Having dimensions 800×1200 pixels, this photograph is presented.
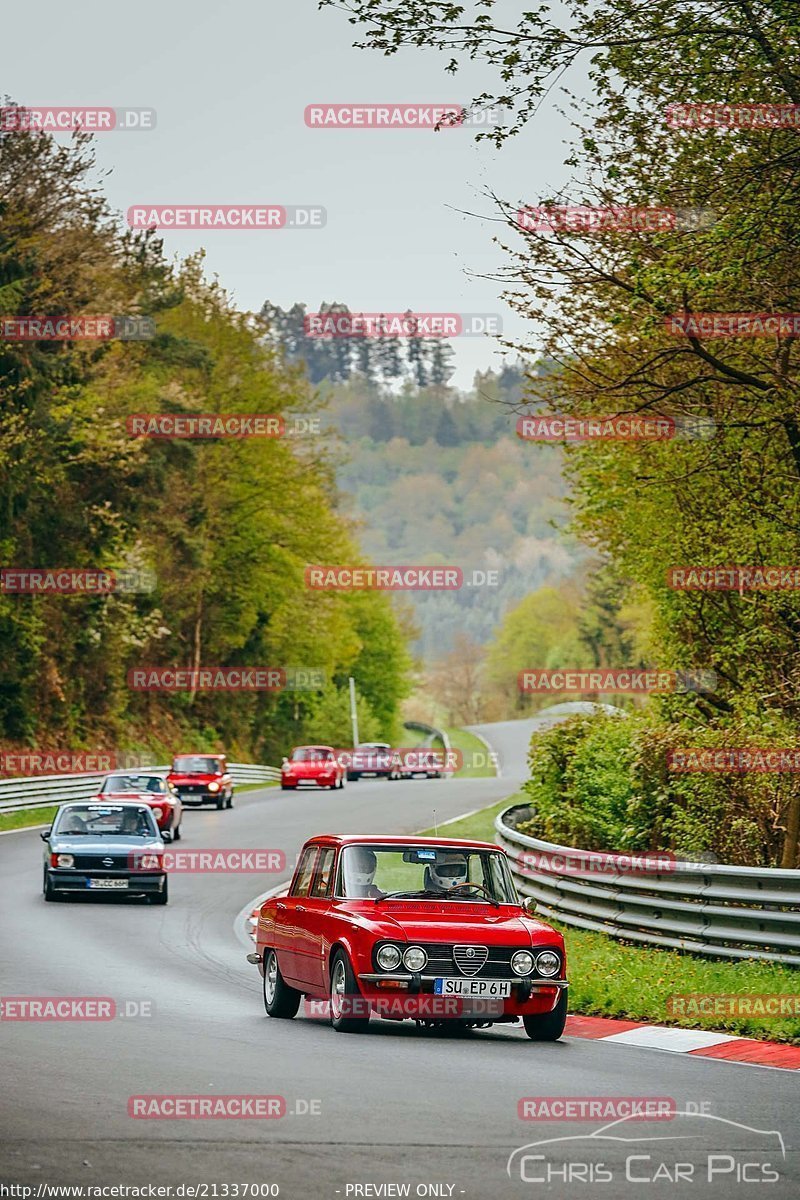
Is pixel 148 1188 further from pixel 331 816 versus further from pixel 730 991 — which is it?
pixel 331 816

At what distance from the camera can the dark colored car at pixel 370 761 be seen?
246ft

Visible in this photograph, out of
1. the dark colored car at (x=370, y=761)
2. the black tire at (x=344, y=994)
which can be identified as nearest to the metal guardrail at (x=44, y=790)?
the dark colored car at (x=370, y=761)

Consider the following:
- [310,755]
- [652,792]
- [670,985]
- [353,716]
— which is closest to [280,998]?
[670,985]

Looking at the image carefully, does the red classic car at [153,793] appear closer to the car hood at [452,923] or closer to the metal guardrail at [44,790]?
the metal guardrail at [44,790]

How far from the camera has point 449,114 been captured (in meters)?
16.4

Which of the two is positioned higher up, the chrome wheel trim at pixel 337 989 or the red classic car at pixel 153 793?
the chrome wheel trim at pixel 337 989

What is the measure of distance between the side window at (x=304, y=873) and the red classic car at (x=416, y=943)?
60 mm

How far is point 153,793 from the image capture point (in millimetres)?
34125

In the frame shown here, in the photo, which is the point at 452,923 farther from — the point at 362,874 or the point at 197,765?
the point at 197,765

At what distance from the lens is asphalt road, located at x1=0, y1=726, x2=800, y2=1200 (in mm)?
7387

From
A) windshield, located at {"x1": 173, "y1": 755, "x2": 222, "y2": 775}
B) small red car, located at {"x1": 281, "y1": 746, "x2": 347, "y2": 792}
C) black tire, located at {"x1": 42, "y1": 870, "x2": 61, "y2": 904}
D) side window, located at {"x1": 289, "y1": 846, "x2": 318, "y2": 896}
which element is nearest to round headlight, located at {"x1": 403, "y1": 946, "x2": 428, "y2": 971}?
side window, located at {"x1": 289, "y1": 846, "x2": 318, "y2": 896}

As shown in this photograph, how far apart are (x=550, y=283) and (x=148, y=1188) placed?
1408cm

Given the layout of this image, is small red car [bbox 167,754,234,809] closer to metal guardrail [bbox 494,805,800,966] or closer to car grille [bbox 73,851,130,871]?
car grille [bbox 73,851,130,871]

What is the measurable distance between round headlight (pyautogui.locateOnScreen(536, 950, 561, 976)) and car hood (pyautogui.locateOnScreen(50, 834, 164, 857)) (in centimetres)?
1295
